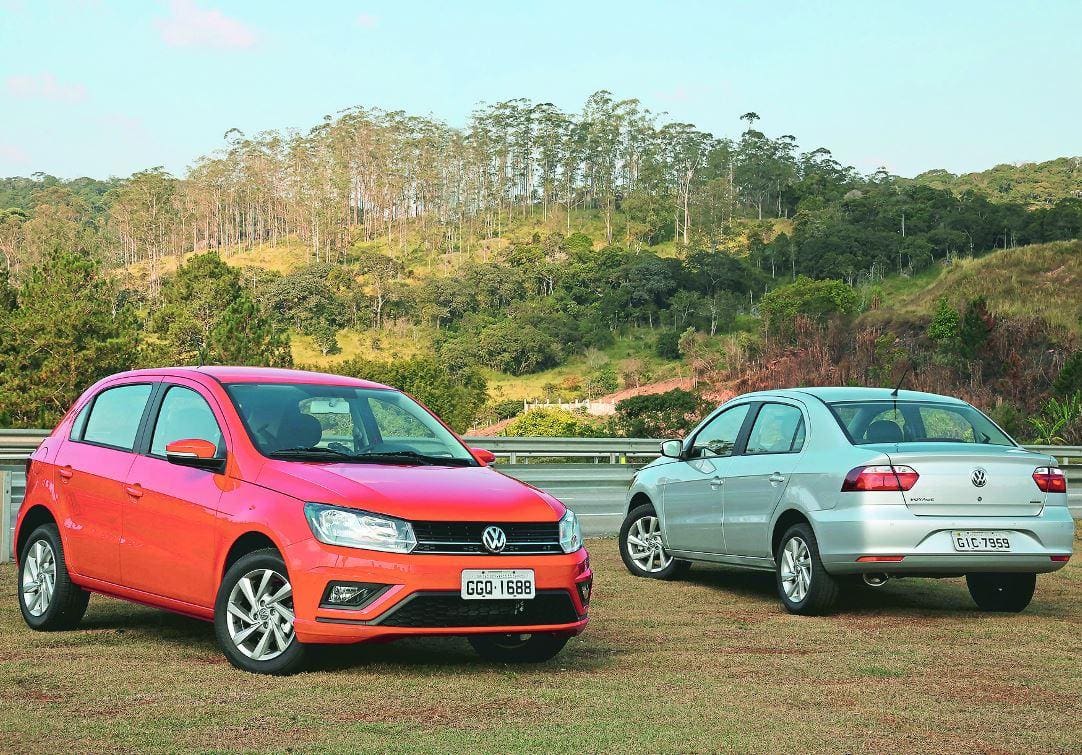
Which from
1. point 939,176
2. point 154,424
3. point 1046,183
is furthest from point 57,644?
point 939,176

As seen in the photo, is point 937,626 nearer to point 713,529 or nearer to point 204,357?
point 713,529

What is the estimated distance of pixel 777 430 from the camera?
35.2 feet

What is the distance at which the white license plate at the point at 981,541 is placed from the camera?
9.38 metres

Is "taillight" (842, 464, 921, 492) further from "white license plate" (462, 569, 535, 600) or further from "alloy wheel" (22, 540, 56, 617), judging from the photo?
"alloy wheel" (22, 540, 56, 617)

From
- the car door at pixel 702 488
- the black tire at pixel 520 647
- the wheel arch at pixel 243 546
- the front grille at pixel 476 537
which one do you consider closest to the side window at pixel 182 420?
the wheel arch at pixel 243 546

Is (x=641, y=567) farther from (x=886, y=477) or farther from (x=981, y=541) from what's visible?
(x=981, y=541)

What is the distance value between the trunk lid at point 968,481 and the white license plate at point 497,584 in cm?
338

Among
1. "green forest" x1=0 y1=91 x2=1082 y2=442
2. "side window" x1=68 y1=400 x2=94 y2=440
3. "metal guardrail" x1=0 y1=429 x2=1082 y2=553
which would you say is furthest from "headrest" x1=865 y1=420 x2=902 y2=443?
"green forest" x1=0 y1=91 x2=1082 y2=442

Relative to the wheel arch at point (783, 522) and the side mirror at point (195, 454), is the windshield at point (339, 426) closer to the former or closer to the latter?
the side mirror at point (195, 454)

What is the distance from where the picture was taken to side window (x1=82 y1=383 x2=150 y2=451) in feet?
27.7

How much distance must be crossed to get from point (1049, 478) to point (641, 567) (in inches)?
157

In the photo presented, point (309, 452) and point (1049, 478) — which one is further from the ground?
point (309, 452)

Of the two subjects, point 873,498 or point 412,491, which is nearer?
point 412,491

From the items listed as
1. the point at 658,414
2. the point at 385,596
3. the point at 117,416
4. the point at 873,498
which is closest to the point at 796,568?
the point at 873,498
